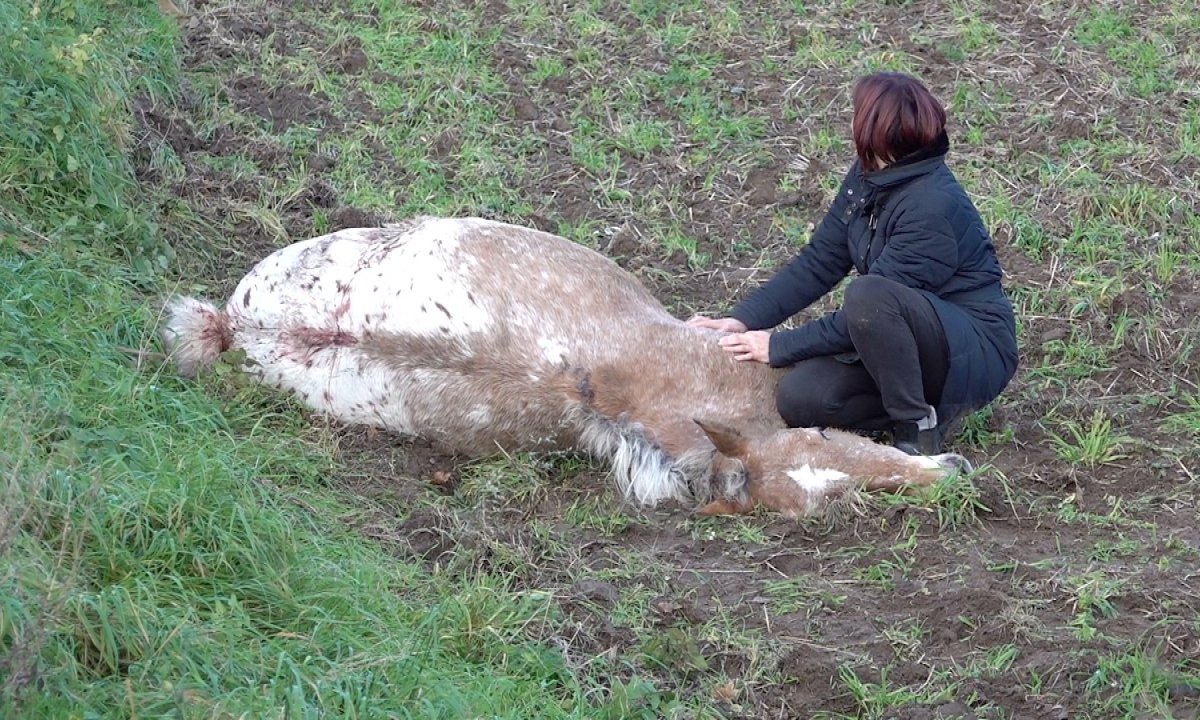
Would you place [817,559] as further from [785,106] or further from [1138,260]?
[785,106]

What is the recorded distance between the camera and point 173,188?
7340 mm

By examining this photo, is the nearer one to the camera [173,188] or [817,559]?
[817,559]

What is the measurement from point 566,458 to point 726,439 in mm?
714

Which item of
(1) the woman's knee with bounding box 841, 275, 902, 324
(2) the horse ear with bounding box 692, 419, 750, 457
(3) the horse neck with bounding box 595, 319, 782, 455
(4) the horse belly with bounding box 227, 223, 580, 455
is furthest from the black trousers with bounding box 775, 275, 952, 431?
(4) the horse belly with bounding box 227, 223, 580, 455

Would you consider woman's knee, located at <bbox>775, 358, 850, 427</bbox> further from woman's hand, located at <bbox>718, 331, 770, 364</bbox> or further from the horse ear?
the horse ear

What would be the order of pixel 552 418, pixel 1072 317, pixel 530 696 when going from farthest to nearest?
pixel 1072 317 < pixel 552 418 < pixel 530 696

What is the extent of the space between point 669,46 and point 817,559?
15.7ft

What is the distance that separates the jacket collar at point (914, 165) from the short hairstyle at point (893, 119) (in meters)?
0.02

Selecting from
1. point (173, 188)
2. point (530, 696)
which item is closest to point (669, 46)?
point (173, 188)

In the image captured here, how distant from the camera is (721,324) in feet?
19.7

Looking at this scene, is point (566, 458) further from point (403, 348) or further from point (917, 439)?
point (917, 439)

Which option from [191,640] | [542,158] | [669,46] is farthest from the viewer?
[669,46]

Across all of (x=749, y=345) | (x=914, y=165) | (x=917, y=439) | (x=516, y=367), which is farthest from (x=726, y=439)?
(x=914, y=165)

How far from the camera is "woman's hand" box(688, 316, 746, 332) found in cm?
600
